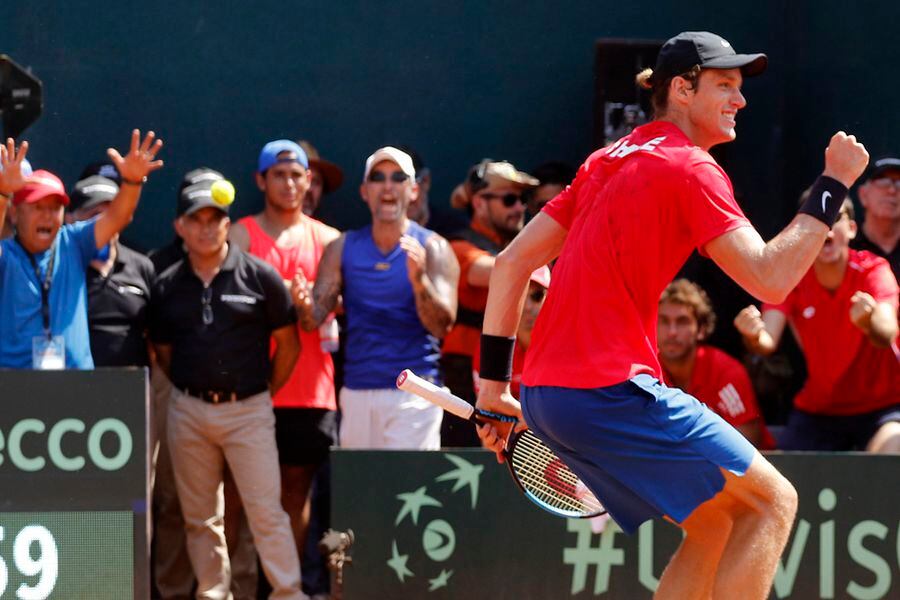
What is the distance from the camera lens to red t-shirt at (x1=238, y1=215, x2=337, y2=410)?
7559 millimetres

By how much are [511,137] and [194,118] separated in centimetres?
192

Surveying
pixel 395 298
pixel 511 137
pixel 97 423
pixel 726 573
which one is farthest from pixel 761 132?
pixel 726 573

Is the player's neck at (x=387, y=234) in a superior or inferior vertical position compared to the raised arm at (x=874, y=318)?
superior

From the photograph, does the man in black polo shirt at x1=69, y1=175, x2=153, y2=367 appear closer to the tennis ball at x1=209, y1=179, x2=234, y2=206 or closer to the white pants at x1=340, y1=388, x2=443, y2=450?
the tennis ball at x1=209, y1=179, x2=234, y2=206

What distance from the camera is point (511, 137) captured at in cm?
926

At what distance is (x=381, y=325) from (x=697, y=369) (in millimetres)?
1601

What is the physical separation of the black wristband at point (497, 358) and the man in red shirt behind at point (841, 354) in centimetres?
298

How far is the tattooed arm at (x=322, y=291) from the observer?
7367 millimetres

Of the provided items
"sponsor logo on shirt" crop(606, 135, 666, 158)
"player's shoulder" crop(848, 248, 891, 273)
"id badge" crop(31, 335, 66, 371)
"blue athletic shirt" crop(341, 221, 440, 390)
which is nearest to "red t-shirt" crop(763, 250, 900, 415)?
"player's shoulder" crop(848, 248, 891, 273)

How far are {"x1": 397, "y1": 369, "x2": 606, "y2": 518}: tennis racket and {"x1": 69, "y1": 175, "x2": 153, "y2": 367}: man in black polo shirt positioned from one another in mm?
2705

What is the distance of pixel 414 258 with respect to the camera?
7.28 m

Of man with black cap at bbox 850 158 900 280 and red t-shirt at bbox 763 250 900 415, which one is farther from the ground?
man with black cap at bbox 850 158 900 280

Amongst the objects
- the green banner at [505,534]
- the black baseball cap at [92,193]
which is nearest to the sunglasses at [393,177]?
the black baseball cap at [92,193]

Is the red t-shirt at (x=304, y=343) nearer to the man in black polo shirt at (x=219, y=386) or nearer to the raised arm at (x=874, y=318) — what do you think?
the man in black polo shirt at (x=219, y=386)
